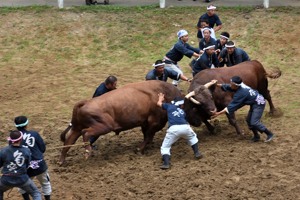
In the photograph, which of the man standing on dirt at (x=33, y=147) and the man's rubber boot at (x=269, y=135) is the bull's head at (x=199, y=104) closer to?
the man's rubber boot at (x=269, y=135)

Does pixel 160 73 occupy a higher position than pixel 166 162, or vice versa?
pixel 160 73

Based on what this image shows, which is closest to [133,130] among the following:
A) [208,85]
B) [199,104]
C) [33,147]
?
[199,104]

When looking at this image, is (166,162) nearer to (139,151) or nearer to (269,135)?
(139,151)

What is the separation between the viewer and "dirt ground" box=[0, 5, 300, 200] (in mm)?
9797

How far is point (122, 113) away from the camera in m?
11.0

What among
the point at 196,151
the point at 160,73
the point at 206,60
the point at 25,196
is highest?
the point at 206,60

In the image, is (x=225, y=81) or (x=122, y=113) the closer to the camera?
(x=122, y=113)

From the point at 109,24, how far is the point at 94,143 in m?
8.03

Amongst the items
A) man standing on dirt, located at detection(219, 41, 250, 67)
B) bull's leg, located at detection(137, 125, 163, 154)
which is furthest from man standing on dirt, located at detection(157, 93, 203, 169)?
man standing on dirt, located at detection(219, 41, 250, 67)

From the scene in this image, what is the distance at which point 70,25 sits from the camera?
19156 millimetres

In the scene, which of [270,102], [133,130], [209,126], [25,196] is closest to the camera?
[25,196]

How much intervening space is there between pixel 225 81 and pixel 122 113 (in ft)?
7.93

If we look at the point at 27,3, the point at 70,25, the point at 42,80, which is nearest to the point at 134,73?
the point at 42,80

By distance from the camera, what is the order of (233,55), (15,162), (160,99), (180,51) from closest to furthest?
(15,162), (160,99), (233,55), (180,51)
